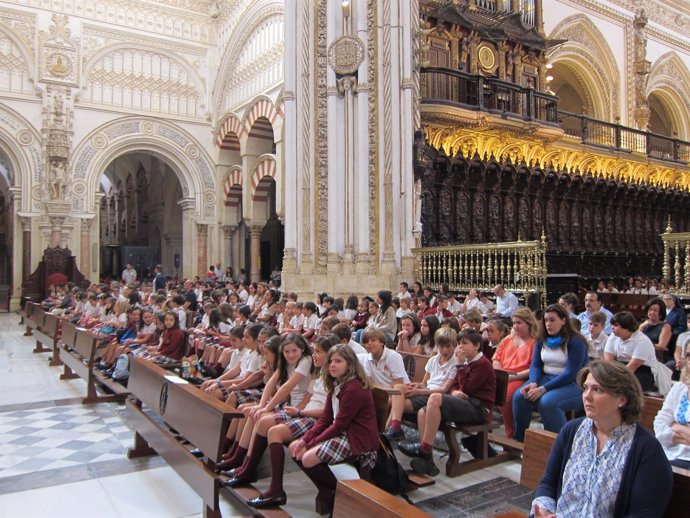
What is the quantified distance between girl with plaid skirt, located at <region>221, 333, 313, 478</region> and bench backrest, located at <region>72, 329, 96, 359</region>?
3166 mm

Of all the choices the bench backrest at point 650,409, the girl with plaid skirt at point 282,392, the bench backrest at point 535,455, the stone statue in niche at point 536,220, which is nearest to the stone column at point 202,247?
the stone statue in niche at point 536,220

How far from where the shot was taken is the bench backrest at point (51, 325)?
9.07 meters

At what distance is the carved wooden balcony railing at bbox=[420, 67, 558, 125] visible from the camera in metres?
13.5

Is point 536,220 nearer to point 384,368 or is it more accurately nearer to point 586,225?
point 586,225

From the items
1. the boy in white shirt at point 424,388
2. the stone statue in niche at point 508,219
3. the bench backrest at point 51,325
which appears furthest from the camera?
the stone statue in niche at point 508,219

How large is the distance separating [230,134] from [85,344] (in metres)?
13.7

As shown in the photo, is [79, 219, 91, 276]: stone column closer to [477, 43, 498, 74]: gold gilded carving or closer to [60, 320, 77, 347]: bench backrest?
[60, 320, 77, 347]: bench backrest

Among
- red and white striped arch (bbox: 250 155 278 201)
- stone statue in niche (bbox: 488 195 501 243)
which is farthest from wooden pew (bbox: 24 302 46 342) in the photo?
stone statue in niche (bbox: 488 195 501 243)

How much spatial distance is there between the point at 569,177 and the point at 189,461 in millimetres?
14147

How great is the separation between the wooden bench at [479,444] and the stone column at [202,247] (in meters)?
17.0

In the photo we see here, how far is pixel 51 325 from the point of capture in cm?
948

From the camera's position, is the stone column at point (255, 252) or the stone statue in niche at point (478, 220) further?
the stone column at point (255, 252)

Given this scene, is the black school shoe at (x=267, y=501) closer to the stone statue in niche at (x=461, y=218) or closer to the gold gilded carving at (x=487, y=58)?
the stone statue in niche at (x=461, y=218)

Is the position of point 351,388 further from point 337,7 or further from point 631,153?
point 631,153
